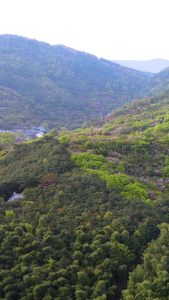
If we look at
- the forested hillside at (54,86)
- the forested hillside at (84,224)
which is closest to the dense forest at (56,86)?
the forested hillside at (54,86)

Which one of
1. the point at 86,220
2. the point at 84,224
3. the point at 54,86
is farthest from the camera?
the point at 54,86

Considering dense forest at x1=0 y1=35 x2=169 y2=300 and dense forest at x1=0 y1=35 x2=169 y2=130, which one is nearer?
dense forest at x1=0 y1=35 x2=169 y2=300

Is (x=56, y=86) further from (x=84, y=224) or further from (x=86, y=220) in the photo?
(x=84, y=224)

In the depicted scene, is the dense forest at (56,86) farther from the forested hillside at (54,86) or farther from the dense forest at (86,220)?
the dense forest at (86,220)

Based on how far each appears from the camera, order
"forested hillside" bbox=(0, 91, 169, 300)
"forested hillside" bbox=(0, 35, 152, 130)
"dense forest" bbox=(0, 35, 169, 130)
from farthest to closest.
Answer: "forested hillside" bbox=(0, 35, 152, 130) → "dense forest" bbox=(0, 35, 169, 130) → "forested hillside" bbox=(0, 91, 169, 300)

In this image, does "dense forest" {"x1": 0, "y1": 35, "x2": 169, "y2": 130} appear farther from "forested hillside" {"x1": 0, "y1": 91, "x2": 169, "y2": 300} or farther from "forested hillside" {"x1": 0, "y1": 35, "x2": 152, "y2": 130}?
"forested hillside" {"x1": 0, "y1": 91, "x2": 169, "y2": 300}

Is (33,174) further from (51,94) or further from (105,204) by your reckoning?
(51,94)

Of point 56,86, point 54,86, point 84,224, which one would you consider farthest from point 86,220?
point 56,86

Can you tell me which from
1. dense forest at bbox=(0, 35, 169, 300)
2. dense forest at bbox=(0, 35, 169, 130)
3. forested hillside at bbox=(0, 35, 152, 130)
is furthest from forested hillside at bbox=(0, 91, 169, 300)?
forested hillside at bbox=(0, 35, 152, 130)
